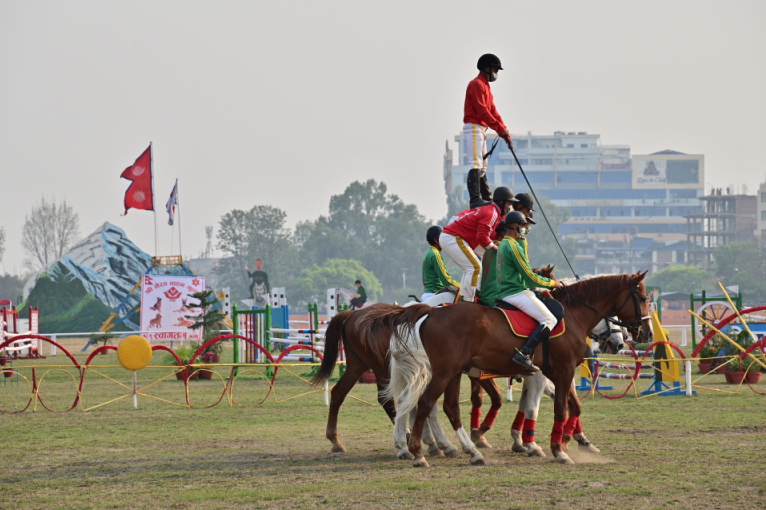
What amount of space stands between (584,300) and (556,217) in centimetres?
11978

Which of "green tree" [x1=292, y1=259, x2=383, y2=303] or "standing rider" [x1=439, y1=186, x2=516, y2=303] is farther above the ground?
"standing rider" [x1=439, y1=186, x2=516, y2=303]

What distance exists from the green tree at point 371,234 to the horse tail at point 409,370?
4080 inches

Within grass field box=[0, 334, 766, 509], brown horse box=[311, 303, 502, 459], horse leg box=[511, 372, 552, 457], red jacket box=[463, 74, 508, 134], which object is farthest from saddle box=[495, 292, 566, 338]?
red jacket box=[463, 74, 508, 134]

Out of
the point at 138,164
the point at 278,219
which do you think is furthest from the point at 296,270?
the point at 138,164

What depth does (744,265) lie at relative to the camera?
10256 cm

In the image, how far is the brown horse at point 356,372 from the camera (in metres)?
9.45

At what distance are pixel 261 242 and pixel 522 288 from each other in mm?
98005

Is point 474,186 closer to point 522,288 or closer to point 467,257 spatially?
point 467,257

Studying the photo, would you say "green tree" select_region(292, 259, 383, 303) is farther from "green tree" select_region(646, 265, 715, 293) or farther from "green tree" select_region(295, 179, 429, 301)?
"green tree" select_region(646, 265, 715, 293)

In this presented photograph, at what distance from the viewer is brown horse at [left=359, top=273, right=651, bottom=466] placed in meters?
8.66

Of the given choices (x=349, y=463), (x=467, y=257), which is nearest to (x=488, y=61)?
(x=467, y=257)

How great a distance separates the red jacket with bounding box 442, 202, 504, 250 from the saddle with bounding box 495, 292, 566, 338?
0.82 meters

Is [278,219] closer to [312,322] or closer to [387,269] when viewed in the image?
[387,269]

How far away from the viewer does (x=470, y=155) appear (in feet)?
34.0
